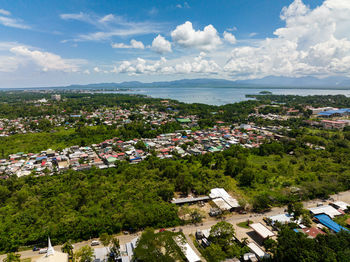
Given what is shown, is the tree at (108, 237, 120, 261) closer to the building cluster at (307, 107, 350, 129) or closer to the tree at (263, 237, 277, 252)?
the tree at (263, 237, 277, 252)

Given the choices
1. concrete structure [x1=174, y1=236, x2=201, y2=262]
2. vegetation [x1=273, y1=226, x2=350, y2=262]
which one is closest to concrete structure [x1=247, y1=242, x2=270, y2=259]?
vegetation [x1=273, y1=226, x2=350, y2=262]

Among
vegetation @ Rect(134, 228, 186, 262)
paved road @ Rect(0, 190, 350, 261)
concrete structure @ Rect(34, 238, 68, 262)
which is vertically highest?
vegetation @ Rect(134, 228, 186, 262)

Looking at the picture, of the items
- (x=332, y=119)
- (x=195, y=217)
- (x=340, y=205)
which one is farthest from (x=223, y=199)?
(x=332, y=119)

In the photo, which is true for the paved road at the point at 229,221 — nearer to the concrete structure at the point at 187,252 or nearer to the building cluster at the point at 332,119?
the concrete structure at the point at 187,252

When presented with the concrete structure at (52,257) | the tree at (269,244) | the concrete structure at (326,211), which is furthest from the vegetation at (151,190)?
the concrete structure at (326,211)

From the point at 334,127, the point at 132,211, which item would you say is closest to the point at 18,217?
the point at 132,211

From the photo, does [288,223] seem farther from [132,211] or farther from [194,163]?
[194,163]
